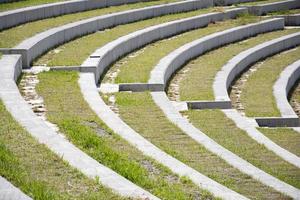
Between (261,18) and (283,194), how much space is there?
1827cm

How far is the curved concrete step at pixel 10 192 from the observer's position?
602cm

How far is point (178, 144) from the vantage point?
32.7ft

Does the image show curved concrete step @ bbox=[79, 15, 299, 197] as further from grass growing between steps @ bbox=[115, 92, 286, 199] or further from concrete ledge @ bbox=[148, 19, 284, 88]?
concrete ledge @ bbox=[148, 19, 284, 88]

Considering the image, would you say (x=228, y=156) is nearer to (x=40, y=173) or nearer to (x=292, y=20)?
(x=40, y=173)

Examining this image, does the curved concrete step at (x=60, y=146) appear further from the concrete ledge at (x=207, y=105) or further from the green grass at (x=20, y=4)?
the green grass at (x=20, y=4)

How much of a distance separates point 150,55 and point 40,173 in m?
10.8

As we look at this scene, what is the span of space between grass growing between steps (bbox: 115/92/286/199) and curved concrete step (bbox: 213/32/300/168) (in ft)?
4.56

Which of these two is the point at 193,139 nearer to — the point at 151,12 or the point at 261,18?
the point at 151,12

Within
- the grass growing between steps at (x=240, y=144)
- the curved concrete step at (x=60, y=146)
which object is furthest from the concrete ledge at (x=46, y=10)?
the grass growing between steps at (x=240, y=144)

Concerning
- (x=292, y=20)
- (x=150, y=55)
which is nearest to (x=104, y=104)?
(x=150, y=55)

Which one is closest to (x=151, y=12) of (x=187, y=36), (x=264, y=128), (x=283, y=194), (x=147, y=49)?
(x=187, y=36)

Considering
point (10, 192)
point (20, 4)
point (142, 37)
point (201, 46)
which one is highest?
point (10, 192)

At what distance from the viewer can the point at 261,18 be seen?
84.2 ft

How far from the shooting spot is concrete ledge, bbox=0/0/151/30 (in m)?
17.8
